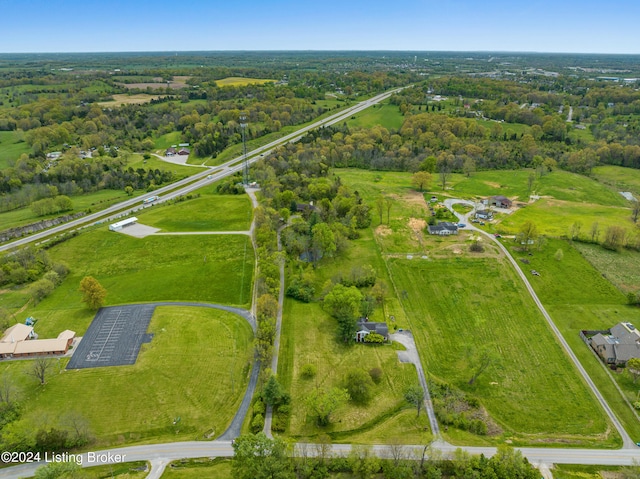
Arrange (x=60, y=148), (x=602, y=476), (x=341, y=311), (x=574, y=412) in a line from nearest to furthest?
(x=602, y=476)
(x=574, y=412)
(x=341, y=311)
(x=60, y=148)

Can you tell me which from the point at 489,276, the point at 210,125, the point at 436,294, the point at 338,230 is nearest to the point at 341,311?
the point at 436,294

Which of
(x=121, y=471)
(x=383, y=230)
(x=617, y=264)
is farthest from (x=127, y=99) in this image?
(x=617, y=264)

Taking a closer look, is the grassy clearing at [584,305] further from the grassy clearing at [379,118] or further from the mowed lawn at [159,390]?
the grassy clearing at [379,118]

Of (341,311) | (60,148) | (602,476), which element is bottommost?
(602,476)

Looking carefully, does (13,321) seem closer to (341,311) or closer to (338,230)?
(341,311)

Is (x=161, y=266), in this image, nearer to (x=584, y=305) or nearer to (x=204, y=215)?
(x=204, y=215)

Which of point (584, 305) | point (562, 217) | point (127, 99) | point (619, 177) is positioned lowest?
point (584, 305)
